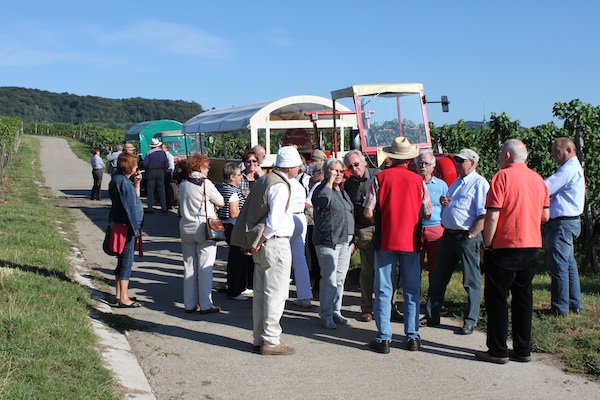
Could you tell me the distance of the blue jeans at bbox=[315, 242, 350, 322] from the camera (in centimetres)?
732

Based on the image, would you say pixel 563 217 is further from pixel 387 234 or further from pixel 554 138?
pixel 554 138

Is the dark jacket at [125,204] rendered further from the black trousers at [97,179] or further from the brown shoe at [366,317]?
the black trousers at [97,179]

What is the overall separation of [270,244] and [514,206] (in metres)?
2.13

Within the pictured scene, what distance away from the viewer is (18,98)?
170875 mm

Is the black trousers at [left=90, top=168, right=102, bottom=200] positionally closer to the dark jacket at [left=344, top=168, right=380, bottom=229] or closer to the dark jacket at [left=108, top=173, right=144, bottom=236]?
the dark jacket at [left=108, top=173, right=144, bottom=236]

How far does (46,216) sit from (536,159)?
10.3m

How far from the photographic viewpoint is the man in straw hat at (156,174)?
1773 cm

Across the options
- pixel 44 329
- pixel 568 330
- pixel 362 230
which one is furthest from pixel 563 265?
pixel 44 329

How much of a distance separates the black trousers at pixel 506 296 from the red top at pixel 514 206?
92 mm

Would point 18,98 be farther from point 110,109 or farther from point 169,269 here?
Result: point 169,269

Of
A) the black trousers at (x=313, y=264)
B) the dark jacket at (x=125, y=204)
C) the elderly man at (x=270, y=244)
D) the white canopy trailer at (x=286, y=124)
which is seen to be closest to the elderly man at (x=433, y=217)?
the black trousers at (x=313, y=264)

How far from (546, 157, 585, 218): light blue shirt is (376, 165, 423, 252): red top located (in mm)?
1809

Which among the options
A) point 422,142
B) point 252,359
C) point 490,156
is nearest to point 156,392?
point 252,359

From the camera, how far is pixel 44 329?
19.9 ft
